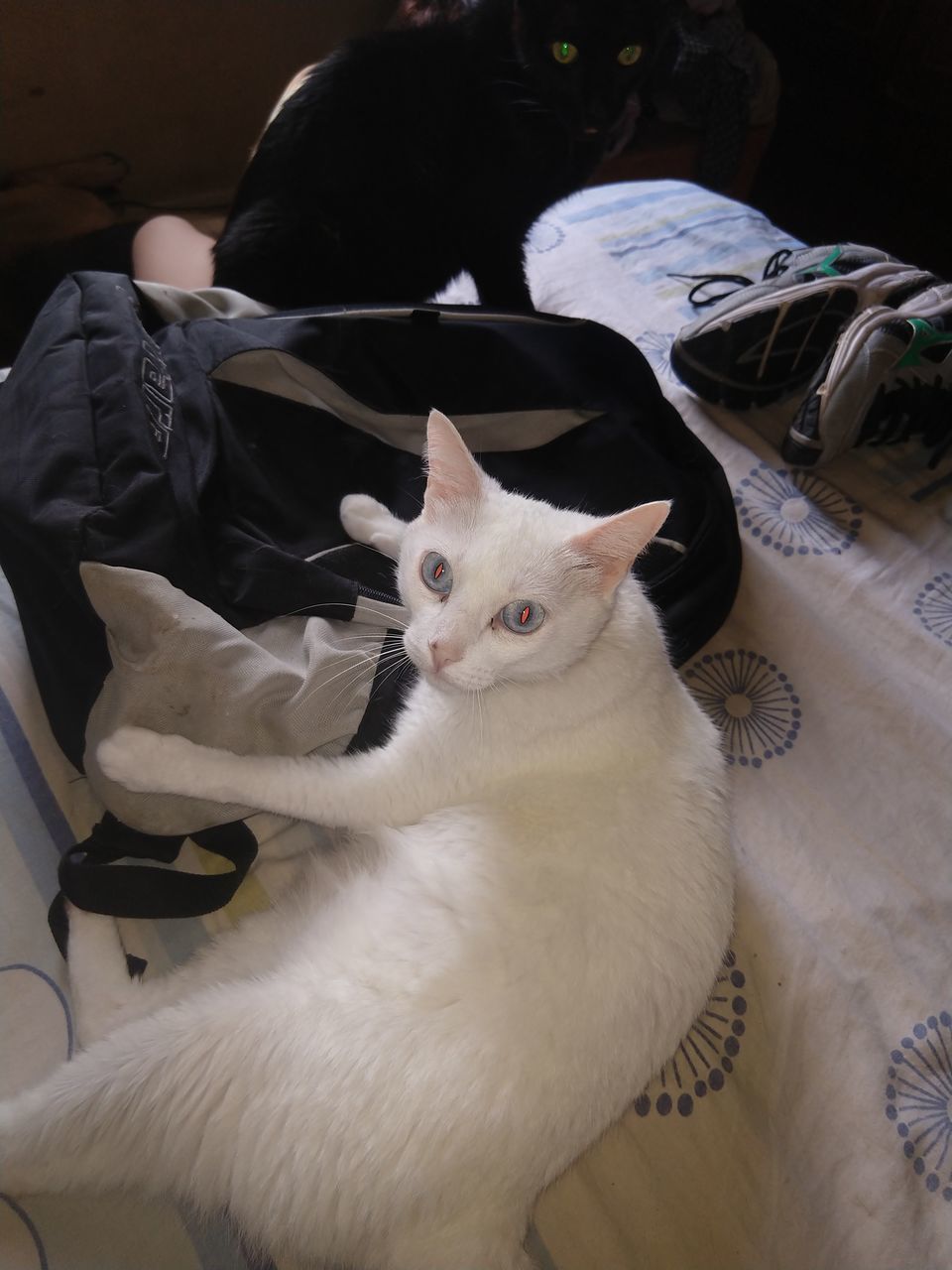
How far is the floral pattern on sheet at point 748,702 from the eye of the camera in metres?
1.26

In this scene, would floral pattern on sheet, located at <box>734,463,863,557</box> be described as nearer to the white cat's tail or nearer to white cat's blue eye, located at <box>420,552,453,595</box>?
white cat's blue eye, located at <box>420,552,453,595</box>

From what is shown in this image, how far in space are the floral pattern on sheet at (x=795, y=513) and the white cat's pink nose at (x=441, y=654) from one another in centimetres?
84

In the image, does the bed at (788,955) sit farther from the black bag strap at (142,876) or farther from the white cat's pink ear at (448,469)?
the white cat's pink ear at (448,469)

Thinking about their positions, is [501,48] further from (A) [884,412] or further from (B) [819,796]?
(B) [819,796]

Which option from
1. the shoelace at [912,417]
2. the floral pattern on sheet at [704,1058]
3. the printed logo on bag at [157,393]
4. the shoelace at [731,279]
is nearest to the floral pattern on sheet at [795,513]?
the shoelace at [912,417]

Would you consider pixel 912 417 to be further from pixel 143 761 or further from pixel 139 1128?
pixel 139 1128

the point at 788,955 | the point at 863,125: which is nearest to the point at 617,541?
the point at 788,955

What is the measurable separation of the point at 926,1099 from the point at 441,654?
83cm

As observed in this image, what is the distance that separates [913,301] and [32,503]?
1709 mm

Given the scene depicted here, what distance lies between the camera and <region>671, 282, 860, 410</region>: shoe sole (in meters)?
1.58

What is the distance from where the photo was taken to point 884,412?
1537 millimetres

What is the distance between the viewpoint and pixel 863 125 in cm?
345

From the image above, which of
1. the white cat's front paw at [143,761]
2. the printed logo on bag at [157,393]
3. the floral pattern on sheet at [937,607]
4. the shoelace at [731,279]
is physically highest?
the shoelace at [731,279]

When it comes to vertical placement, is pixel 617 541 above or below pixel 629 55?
below
